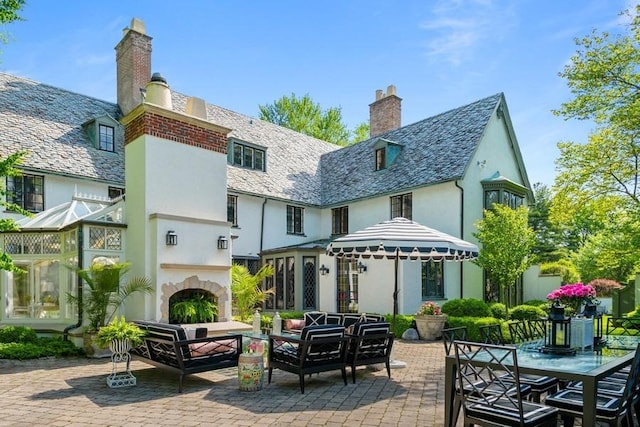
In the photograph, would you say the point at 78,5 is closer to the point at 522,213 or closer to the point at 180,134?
the point at 180,134

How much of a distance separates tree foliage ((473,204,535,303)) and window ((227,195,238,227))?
9401mm

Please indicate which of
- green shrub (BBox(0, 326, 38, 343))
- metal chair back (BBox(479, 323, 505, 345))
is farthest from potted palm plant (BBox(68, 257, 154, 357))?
metal chair back (BBox(479, 323, 505, 345))

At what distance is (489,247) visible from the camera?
14.8 metres

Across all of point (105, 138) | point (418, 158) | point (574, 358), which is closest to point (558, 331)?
point (574, 358)

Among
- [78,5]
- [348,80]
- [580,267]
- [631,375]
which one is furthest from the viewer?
[580,267]

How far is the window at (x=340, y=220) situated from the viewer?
20609mm

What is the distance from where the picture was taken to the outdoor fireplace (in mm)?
10703

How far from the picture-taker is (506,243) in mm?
14578

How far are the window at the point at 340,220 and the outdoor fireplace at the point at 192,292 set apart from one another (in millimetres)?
9445

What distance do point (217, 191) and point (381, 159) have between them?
→ 1002 centimetres

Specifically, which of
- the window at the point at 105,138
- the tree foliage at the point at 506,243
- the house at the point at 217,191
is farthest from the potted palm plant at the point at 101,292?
the tree foliage at the point at 506,243

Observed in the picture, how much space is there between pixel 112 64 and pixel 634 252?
68.5 feet

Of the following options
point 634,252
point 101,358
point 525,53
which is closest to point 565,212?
point 634,252

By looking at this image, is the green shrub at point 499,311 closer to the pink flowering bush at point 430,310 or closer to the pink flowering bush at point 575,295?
the pink flowering bush at point 430,310
